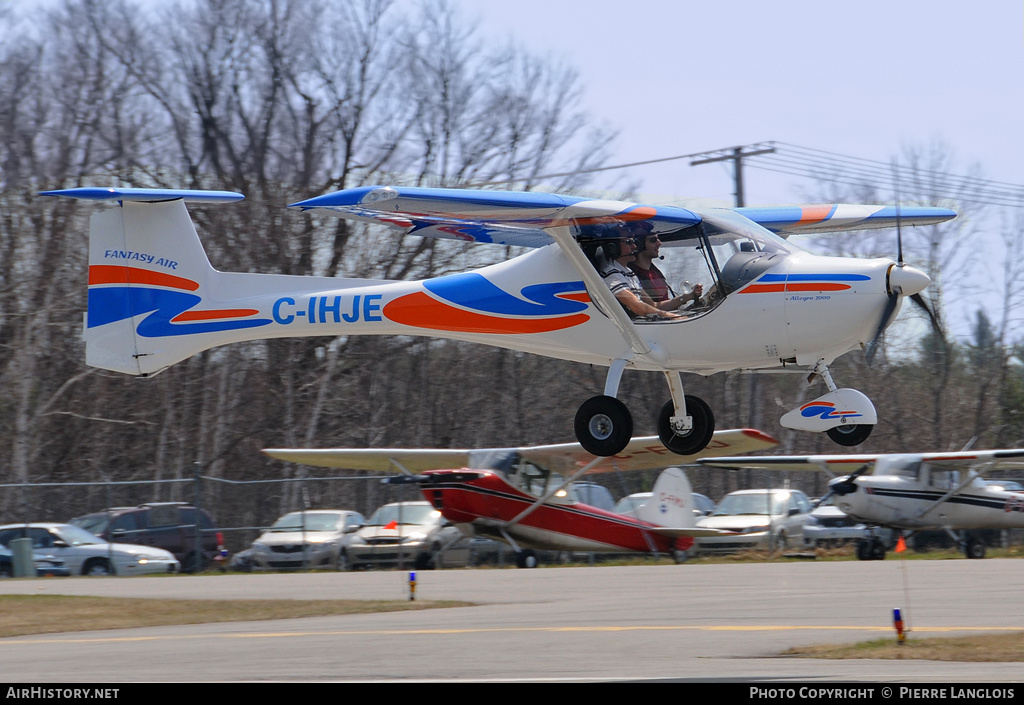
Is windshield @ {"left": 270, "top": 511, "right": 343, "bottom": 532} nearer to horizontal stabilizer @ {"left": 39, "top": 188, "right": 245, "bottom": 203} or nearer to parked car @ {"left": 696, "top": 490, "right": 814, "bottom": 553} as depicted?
parked car @ {"left": 696, "top": 490, "right": 814, "bottom": 553}

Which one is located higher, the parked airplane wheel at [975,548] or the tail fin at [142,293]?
the tail fin at [142,293]

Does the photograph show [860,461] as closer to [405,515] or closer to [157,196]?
[405,515]

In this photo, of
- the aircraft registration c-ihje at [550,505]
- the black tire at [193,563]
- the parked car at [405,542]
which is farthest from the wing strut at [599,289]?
the black tire at [193,563]

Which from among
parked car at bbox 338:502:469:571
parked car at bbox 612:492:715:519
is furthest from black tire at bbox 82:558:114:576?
parked car at bbox 612:492:715:519

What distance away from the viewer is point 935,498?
25.3m

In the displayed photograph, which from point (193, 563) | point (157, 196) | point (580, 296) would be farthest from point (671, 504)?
point (157, 196)

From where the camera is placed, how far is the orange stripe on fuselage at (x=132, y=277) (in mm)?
13047

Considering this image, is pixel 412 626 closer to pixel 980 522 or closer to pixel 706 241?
pixel 706 241

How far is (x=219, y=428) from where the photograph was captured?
31.4m

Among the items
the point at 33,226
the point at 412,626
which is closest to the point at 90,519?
the point at 33,226

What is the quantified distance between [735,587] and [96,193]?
1200 cm

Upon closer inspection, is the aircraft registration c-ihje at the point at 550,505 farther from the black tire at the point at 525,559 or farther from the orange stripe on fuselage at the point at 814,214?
the orange stripe on fuselage at the point at 814,214

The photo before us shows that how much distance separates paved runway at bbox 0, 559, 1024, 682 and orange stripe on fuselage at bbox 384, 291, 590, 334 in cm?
333

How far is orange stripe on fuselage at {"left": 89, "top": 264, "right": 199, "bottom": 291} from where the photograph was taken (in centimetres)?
1305
